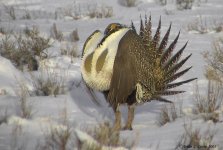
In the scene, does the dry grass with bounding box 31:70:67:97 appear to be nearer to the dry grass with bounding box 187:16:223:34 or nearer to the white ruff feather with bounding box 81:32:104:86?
the white ruff feather with bounding box 81:32:104:86

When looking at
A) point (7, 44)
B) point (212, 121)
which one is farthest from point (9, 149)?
point (7, 44)

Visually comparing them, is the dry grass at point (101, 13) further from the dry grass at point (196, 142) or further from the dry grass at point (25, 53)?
the dry grass at point (196, 142)

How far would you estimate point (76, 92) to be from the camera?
3.77m

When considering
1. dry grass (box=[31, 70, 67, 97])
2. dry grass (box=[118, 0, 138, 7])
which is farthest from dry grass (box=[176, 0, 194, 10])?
dry grass (box=[31, 70, 67, 97])

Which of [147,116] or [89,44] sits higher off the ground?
[89,44]

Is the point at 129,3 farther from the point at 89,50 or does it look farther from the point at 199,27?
the point at 89,50

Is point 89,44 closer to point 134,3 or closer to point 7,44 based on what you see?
point 7,44

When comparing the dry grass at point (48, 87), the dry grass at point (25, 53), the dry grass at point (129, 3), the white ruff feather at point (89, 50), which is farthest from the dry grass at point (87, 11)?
the white ruff feather at point (89, 50)

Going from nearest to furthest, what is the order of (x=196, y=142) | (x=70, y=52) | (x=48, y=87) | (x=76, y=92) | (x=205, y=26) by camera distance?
(x=196, y=142), (x=48, y=87), (x=76, y=92), (x=70, y=52), (x=205, y=26)

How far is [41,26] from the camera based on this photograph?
22.5ft

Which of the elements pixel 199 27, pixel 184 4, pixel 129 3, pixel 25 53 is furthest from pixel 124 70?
pixel 129 3

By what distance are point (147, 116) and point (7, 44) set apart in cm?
180

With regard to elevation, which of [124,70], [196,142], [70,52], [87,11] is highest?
[124,70]

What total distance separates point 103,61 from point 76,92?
3.90ft
